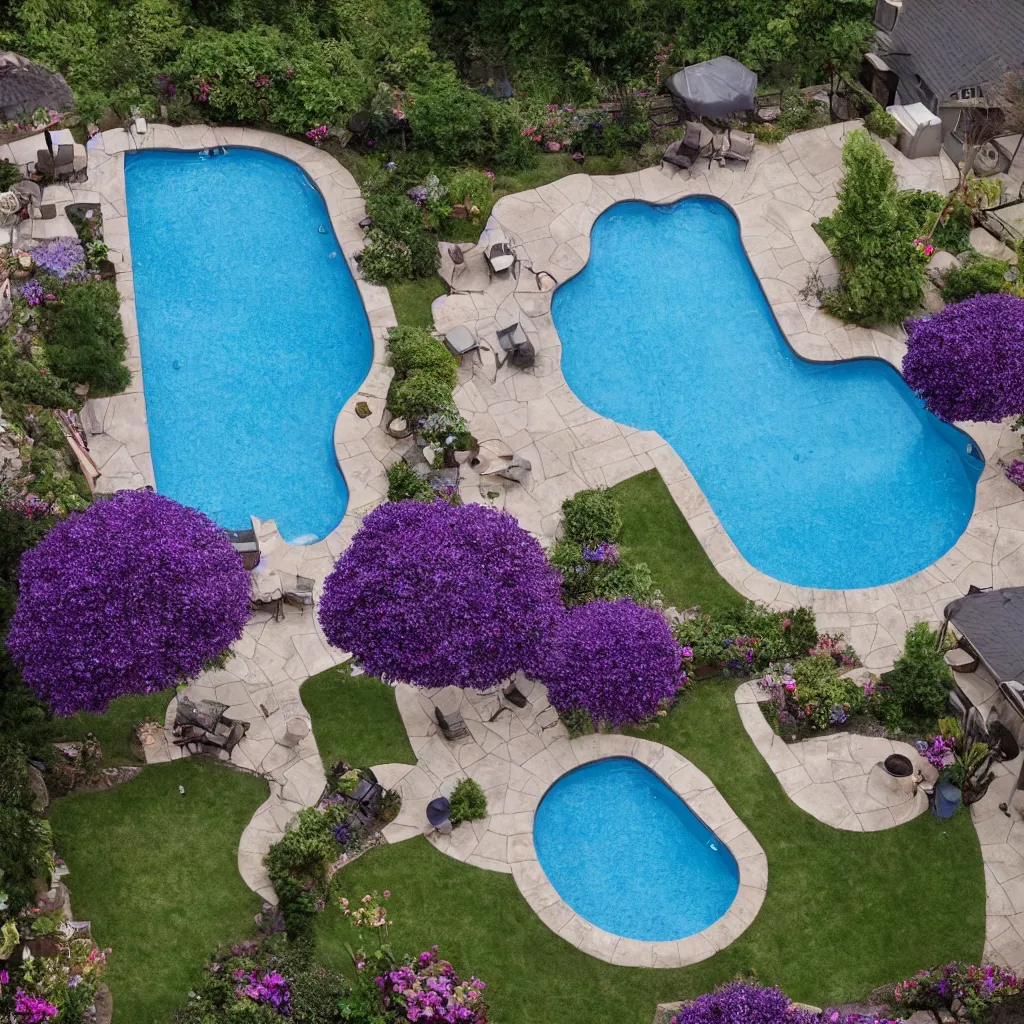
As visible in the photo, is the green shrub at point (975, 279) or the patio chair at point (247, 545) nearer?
the patio chair at point (247, 545)

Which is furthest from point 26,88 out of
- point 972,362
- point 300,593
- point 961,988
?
point 961,988

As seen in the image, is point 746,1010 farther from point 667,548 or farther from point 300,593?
point 300,593

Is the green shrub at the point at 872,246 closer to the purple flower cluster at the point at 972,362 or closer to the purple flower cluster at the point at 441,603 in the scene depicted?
the purple flower cluster at the point at 972,362

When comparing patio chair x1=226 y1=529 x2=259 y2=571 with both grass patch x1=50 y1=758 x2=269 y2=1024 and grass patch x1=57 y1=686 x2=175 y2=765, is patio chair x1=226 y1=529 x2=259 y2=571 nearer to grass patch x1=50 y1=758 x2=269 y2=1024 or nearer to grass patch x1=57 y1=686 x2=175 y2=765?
grass patch x1=57 y1=686 x2=175 y2=765

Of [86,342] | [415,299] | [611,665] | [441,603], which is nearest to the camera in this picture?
[441,603]

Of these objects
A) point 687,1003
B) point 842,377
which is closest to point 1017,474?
point 842,377

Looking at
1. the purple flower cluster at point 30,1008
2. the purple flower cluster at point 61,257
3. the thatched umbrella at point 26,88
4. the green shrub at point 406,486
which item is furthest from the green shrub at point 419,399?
the purple flower cluster at point 30,1008
